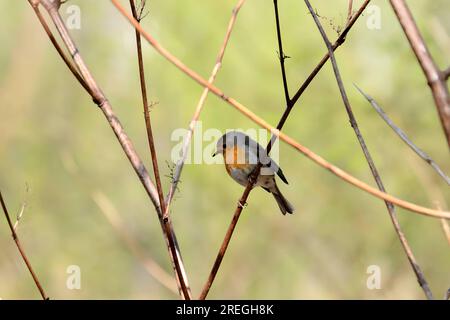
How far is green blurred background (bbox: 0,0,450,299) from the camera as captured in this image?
6332mm

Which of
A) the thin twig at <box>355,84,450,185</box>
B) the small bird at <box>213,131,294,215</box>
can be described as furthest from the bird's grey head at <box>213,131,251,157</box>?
the thin twig at <box>355,84,450,185</box>

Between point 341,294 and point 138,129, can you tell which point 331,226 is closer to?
point 341,294

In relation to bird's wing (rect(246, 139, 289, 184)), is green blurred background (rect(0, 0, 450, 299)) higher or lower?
higher

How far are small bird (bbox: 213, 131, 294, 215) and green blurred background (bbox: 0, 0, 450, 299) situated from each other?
91.3 inches

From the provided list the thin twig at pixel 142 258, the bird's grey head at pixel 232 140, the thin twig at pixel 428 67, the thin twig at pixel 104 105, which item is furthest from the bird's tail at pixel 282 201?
the thin twig at pixel 428 67

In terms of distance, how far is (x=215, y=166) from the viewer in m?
6.83

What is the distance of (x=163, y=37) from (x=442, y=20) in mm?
2811

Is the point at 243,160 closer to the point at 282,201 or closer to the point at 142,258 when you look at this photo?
the point at 282,201

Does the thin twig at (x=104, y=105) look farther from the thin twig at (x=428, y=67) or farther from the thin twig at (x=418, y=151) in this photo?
the thin twig at (x=428, y=67)

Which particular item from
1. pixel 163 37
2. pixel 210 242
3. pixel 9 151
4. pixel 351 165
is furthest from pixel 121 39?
pixel 351 165

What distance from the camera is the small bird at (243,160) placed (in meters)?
3.66

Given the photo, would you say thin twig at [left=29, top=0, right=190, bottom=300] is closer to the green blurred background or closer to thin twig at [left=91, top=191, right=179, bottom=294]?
thin twig at [left=91, top=191, right=179, bottom=294]

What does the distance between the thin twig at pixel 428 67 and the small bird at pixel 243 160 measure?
269 centimetres

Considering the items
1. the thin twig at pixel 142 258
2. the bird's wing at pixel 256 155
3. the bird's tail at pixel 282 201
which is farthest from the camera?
the bird's tail at pixel 282 201
